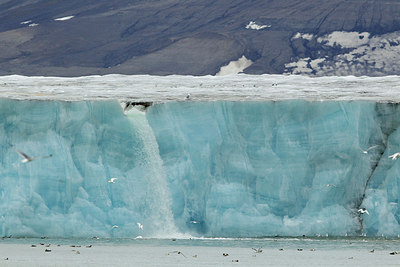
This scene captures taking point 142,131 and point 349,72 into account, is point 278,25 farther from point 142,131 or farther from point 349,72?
point 142,131

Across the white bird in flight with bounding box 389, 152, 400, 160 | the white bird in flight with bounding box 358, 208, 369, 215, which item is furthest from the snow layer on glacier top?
the white bird in flight with bounding box 358, 208, 369, 215

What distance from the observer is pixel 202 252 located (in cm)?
1736

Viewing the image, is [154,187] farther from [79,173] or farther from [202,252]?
[202,252]

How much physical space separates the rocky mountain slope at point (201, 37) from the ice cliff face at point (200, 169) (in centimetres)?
4340

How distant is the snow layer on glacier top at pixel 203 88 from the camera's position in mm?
21344

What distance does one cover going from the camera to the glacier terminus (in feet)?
66.1

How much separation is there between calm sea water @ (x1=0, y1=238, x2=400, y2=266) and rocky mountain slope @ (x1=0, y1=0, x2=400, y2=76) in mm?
45076

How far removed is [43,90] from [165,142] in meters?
4.01

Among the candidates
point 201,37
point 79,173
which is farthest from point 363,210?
point 201,37

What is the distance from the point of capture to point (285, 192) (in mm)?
20359

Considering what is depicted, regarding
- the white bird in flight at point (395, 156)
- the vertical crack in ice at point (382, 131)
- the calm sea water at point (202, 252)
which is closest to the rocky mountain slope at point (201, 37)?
the vertical crack in ice at point (382, 131)

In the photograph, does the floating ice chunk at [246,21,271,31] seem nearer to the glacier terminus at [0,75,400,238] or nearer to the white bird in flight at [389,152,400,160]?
the glacier terminus at [0,75,400,238]

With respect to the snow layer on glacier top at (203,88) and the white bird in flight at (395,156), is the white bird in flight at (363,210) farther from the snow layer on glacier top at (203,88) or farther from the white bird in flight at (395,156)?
the snow layer on glacier top at (203,88)

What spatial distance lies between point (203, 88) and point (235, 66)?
4418cm
